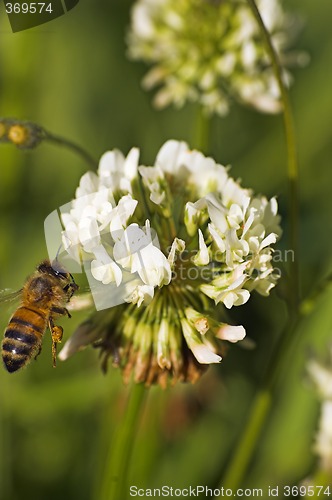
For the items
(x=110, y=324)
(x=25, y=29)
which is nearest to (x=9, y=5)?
(x=25, y=29)

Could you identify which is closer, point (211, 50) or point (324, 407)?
point (324, 407)

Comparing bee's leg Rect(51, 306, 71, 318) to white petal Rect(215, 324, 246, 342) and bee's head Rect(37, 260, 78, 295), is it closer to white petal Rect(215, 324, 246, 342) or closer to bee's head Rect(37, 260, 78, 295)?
bee's head Rect(37, 260, 78, 295)

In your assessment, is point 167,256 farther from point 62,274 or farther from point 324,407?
point 324,407

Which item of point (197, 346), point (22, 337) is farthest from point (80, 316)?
point (197, 346)

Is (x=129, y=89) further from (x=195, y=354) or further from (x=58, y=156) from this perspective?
(x=195, y=354)
